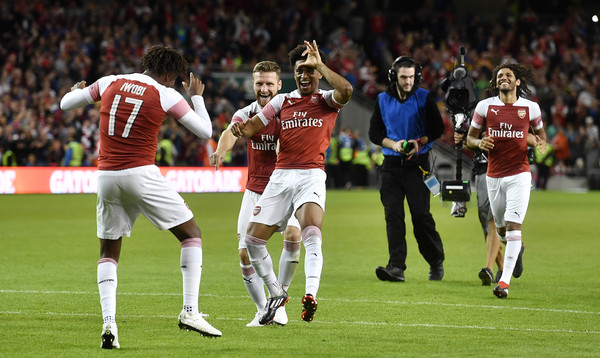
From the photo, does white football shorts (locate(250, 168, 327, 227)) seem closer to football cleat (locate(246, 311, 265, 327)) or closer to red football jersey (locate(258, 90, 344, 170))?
red football jersey (locate(258, 90, 344, 170))

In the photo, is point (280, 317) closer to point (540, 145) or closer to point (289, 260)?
point (289, 260)

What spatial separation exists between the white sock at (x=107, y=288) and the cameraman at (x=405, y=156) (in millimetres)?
4963

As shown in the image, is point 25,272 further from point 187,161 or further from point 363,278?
point 187,161

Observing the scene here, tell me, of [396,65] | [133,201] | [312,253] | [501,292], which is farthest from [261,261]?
[396,65]

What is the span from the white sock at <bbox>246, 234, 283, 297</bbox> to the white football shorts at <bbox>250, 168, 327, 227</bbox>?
0.17 metres

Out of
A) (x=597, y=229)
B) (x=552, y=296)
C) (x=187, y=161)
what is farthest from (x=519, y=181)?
(x=187, y=161)

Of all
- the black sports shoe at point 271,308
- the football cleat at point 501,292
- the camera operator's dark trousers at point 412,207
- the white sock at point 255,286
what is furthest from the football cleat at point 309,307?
the camera operator's dark trousers at point 412,207

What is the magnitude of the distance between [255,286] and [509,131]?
11.9 feet

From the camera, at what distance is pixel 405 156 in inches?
476

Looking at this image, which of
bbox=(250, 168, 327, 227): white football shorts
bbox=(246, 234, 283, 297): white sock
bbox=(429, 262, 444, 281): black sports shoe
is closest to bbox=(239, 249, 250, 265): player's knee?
bbox=(246, 234, 283, 297): white sock

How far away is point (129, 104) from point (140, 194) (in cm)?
64

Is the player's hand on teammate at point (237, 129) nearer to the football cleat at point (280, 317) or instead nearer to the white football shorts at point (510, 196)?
the football cleat at point (280, 317)

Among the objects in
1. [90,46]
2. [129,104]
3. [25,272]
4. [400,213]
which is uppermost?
[90,46]

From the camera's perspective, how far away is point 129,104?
7.27 metres
